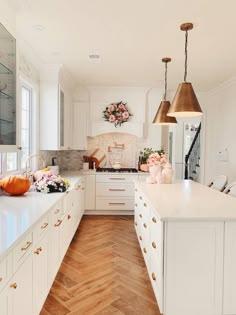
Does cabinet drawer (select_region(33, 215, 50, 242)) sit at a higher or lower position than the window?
lower

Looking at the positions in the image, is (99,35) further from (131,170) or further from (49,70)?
(131,170)

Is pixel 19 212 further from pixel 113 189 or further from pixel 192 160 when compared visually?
pixel 192 160

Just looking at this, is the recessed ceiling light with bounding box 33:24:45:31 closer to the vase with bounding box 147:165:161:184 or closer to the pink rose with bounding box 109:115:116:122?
the vase with bounding box 147:165:161:184

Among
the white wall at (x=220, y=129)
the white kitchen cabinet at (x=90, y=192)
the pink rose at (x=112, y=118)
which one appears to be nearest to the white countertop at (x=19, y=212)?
the white kitchen cabinet at (x=90, y=192)

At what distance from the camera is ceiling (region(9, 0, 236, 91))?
7.51 feet

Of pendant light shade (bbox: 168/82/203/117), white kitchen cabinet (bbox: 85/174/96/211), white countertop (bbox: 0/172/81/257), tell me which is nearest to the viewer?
white countertop (bbox: 0/172/81/257)

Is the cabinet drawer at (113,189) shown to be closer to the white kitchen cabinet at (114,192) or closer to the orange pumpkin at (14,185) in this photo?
the white kitchen cabinet at (114,192)

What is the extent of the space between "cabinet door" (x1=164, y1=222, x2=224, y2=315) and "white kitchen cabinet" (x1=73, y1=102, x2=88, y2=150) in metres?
3.72

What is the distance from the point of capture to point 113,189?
5109mm

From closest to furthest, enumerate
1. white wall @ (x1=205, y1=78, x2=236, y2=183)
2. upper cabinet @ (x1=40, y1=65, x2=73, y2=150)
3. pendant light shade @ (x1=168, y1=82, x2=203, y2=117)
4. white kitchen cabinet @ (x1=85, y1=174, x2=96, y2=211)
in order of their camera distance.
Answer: pendant light shade @ (x1=168, y1=82, x2=203, y2=117)
upper cabinet @ (x1=40, y1=65, x2=73, y2=150)
white wall @ (x1=205, y1=78, x2=236, y2=183)
white kitchen cabinet @ (x1=85, y1=174, x2=96, y2=211)

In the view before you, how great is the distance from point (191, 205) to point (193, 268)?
1.67 feet

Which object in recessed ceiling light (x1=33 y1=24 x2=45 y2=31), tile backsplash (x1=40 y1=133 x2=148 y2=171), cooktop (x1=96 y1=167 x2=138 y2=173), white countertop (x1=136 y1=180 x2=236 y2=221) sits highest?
recessed ceiling light (x1=33 y1=24 x2=45 y2=31)

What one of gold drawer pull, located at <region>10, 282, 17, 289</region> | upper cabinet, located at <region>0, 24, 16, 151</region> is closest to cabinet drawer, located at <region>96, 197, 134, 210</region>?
upper cabinet, located at <region>0, 24, 16, 151</region>

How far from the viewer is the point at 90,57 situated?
3570 millimetres
